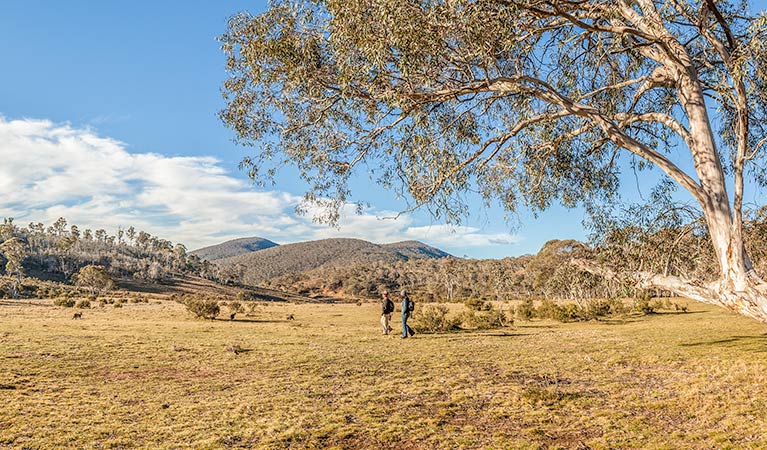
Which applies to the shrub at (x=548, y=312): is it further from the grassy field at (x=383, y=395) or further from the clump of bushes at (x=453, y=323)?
the grassy field at (x=383, y=395)

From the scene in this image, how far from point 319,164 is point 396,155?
1559 mm

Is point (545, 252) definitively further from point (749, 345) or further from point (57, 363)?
point (57, 363)

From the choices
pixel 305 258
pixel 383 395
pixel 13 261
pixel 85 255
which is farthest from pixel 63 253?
pixel 383 395

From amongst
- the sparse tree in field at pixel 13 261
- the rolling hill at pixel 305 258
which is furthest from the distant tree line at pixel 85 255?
the rolling hill at pixel 305 258

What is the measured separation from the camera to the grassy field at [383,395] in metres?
5.98

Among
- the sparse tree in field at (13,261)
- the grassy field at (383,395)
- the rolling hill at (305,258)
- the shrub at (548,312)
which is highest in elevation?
the rolling hill at (305,258)

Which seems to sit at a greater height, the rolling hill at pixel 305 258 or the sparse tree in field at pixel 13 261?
the rolling hill at pixel 305 258

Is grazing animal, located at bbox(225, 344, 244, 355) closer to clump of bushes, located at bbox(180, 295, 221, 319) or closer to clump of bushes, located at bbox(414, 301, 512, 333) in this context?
clump of bushes, located at bbox(414, 301, 512, 333)

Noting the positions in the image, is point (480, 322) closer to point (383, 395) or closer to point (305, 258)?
point (383, 395)

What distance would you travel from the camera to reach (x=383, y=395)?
8172 millimetres

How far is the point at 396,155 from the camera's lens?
9.59 metres

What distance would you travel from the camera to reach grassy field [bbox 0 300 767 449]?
5.98m

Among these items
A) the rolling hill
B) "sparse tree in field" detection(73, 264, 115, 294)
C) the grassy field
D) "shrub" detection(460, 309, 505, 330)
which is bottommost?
the grassy field

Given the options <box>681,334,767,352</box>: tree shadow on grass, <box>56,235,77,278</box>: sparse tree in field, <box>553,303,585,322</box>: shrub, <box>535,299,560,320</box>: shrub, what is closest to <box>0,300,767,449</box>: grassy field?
<box>681,334,767,352</box>: tree shadow on grass
